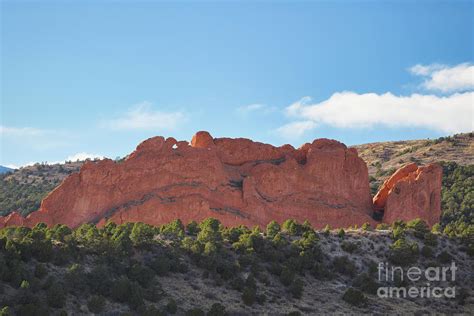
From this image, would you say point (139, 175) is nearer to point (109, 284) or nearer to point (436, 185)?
point (109, 284)

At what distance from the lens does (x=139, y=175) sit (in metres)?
55.0

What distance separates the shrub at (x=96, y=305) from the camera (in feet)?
122

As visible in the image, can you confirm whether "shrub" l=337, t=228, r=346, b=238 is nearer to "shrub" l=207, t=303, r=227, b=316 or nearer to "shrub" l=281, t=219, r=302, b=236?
"shrub" l=281, t=219, r=302, b=236

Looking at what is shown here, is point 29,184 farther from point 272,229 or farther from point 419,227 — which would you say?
point 419,227

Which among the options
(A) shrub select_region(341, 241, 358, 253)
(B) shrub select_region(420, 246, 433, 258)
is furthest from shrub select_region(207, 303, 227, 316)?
(B) shrub select_region(420, 246, 433, 258)

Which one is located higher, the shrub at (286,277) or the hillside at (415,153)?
the hillside at (415,153)

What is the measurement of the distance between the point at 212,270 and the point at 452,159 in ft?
215

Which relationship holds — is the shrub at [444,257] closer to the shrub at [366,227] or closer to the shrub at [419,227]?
the shrub at [419,227]

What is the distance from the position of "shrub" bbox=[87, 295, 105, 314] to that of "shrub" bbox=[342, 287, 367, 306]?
53.9 ft

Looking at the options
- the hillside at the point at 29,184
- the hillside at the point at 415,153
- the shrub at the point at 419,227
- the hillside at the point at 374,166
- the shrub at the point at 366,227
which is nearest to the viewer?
the shrub at the point at 419,227

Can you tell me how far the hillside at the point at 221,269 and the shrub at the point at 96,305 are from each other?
0.05 meters

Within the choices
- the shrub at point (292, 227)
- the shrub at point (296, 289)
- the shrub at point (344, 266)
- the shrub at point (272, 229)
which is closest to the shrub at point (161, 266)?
the shrub at point (296, 289)

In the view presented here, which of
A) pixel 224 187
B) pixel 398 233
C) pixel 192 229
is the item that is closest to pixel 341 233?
pixel 398 233
